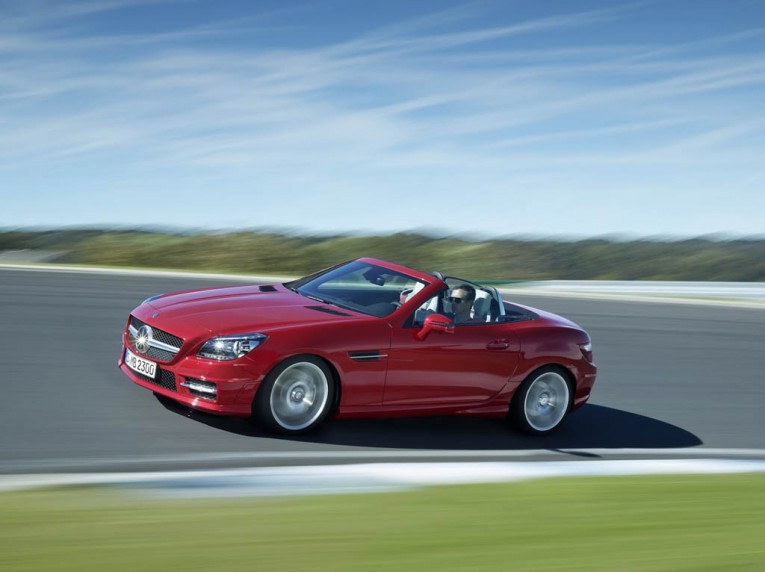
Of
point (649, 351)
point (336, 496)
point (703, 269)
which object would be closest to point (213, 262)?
point (703, 269)

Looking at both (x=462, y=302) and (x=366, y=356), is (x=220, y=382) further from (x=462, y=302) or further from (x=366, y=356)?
(x=462, y=302)

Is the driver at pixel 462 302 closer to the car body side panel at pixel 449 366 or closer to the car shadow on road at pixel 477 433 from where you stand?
the car body side panel at pixel 449 366

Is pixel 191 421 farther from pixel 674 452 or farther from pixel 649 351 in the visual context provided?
pixel 649 351

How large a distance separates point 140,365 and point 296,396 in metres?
1.22

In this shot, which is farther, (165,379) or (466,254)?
(466,254)

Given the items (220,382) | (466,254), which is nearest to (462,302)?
(220,382)

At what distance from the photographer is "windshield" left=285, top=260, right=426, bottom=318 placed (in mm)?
8289

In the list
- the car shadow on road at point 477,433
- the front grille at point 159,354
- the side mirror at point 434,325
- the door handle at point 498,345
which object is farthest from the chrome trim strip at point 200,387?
the door handle at point 498,345

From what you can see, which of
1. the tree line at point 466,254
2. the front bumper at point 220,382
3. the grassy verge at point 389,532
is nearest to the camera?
the grassy verge at point 389,532

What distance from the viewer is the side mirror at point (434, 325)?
26.1 ft

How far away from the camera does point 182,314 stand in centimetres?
782

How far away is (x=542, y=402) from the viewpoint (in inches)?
348

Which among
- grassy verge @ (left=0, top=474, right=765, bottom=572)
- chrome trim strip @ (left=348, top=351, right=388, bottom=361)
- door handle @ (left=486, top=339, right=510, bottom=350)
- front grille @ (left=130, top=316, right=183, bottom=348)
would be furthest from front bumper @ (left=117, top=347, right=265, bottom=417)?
door handle @ (left=486, top=339, right=510, bottom=350)

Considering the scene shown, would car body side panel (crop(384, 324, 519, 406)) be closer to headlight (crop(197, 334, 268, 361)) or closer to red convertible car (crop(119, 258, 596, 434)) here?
red convertible car (crop(119, 258, 596, 434))
